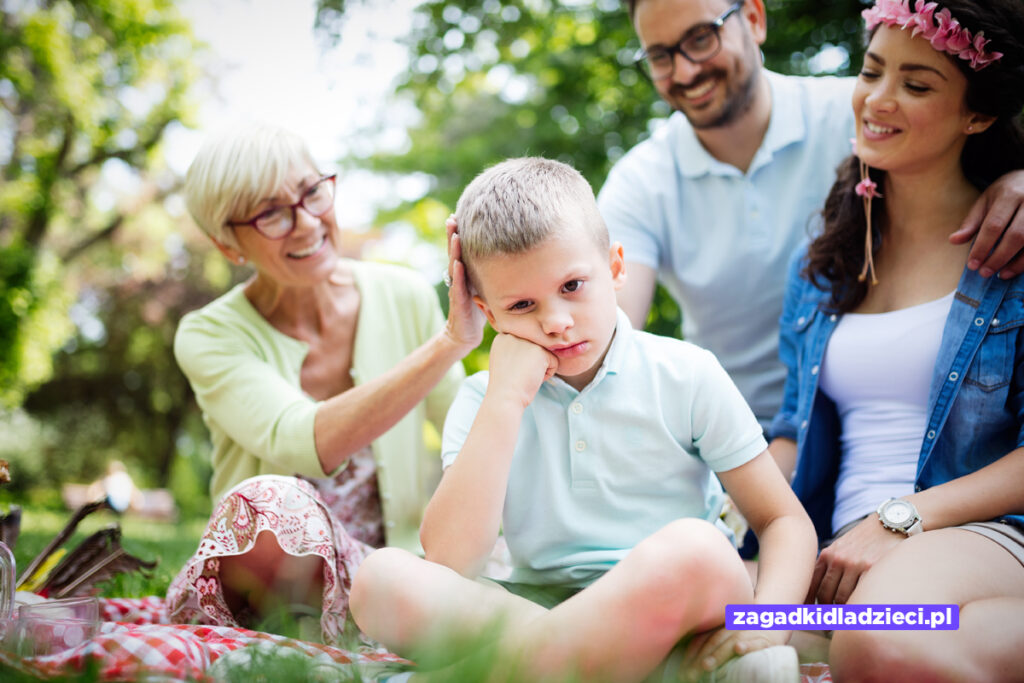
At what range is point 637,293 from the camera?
3252mm

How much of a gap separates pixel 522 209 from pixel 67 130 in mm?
16104

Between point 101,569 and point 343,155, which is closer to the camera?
point 101,569

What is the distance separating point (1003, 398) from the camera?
2.22 meters

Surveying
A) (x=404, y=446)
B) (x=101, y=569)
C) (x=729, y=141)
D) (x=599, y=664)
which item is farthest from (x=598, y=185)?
(x=599, y=664)

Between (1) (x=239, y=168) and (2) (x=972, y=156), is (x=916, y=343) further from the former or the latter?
(1) (x=239, y=168)

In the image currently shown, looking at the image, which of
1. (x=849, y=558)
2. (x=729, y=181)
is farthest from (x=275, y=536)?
(x=729, y=181)

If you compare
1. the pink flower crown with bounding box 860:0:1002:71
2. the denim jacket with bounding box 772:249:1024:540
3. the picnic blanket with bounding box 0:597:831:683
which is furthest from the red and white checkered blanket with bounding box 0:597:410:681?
the pink flower crown with bounding box 860:0:1002:71

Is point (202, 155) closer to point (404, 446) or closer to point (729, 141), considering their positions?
point (404, 446)

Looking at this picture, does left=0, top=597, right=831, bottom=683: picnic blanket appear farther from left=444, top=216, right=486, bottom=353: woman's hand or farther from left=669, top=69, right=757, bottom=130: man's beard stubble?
left=669, top=69, right=757, bottom=130: man's beard stubble

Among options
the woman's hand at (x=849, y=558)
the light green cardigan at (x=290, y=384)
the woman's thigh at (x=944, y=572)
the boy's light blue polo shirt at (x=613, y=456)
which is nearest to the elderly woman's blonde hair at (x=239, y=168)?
the light green cardigan at (x=290, y=384)

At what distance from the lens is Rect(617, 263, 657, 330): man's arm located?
316 cm

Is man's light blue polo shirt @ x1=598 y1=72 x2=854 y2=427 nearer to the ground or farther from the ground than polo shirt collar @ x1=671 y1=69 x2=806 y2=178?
nearer to the ground

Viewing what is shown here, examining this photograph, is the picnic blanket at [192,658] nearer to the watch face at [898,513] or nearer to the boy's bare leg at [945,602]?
the boy's bare leg at [945,602]

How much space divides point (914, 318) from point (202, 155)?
8.05 feet
